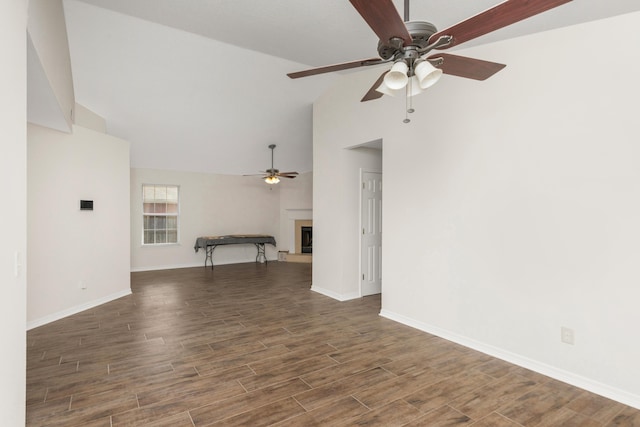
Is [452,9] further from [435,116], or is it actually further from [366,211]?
[366,211]

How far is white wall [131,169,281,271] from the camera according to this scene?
7.75 m

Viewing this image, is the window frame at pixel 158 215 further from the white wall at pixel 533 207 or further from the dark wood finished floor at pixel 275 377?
the white wall at pixel 533 207

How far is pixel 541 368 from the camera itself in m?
2.82

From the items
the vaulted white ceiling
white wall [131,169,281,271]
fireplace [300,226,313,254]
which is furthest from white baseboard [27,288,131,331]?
fireplace [300,226,313,254]

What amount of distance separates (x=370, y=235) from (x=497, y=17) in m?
3.98

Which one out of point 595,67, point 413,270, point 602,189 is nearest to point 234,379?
point 413,270

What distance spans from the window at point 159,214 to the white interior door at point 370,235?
203 inches

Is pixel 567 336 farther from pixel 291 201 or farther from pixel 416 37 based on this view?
pixel 291 201

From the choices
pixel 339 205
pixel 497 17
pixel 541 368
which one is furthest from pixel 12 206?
pixel 339 205

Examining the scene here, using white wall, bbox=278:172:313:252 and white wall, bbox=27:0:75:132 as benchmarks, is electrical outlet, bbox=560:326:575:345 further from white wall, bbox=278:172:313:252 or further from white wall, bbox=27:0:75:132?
white wall, bbox=278:172:313:252

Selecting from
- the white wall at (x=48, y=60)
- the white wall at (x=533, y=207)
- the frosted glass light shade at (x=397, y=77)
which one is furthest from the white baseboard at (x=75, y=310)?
the frosted glass light shade at (x=397, y=77)

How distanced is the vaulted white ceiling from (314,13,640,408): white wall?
46cm

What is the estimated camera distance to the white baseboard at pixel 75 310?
3958 mm

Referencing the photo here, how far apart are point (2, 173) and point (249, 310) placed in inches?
139
